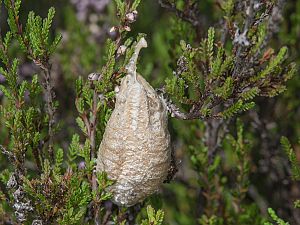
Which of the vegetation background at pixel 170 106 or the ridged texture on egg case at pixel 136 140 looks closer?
the ridged texture on egg case at pixel 136 140

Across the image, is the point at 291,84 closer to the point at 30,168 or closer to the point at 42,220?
the point at 30,168

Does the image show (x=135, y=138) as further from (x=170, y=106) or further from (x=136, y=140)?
(x=170, y=106)

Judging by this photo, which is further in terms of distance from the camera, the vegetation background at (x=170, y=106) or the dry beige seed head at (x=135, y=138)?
the vegetation background at (x=170, y=106)

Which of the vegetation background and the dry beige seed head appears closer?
the dry beige seed head

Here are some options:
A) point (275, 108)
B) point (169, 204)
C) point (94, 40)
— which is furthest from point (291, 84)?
point (94, 40)
